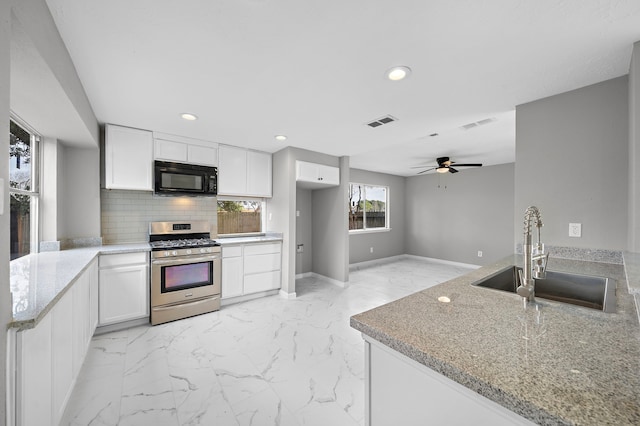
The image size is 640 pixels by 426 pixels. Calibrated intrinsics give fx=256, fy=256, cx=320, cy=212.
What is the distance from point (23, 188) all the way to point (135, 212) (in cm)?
109

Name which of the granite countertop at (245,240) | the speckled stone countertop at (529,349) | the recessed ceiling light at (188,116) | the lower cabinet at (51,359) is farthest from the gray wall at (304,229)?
the speckled stone countertop at (529,349)

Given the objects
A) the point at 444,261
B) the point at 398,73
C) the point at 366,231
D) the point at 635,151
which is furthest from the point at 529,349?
the point at 444,261

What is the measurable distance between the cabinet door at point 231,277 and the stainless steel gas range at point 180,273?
0.33 ft

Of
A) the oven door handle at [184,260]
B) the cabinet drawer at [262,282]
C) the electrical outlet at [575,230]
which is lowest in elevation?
the cabinet drawer at [262,282]

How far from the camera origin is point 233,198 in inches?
166

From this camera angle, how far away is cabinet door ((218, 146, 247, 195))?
12.3 ft

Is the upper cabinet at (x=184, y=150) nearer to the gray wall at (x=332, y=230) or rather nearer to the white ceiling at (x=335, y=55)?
the white ceiling at (x=335, y=55)

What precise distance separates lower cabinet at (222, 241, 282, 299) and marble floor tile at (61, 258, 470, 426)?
0.32 m

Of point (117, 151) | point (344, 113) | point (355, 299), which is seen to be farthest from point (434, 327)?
point (117, 151)

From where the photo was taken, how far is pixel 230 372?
2104 millimetres

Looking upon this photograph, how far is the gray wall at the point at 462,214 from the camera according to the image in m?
5.57

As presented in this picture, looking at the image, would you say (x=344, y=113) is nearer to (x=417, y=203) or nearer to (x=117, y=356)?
(x=117, y=356)

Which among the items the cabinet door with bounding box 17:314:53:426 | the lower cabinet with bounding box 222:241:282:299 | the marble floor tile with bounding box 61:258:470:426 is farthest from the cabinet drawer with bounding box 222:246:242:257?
the cabinet door with bounding box 17:314:53:426

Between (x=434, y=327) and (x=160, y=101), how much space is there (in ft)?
9.23
